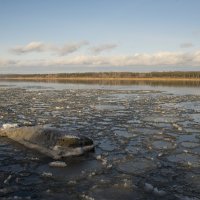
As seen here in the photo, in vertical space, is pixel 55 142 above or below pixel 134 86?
above

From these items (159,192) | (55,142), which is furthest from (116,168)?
(55,142)

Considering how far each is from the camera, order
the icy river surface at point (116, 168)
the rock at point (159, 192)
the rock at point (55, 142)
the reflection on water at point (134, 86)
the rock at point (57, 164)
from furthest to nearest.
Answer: the reflection on water at point (134, 86), the rock at point (55, 142), the rock at point (57, 164), the icy river surface at point (116, 168), the rock at point (159, 192)

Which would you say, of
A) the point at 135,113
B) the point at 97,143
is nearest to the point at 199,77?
the point at 135,113

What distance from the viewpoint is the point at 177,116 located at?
51.7ft

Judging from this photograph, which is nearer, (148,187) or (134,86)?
(148,187)

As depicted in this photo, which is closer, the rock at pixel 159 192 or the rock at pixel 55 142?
the rock at pixel 159 192

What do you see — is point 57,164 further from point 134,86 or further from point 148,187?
point 134,86

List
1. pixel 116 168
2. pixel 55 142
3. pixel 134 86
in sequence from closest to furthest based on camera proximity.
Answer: pixel 116 168 < pixel 55 142 < pixel 134 86

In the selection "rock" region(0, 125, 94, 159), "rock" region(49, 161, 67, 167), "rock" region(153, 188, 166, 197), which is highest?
"rock" region(0, 125, 94, 159)

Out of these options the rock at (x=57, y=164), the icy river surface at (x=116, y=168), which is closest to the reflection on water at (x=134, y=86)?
the icy river surface at (x=116, y=168)

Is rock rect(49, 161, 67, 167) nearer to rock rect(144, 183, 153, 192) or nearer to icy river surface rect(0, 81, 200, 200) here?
icy river surface rect(0, 81, 200, 200)

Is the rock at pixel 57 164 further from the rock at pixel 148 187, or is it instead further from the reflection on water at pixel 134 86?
the reflection on water at pixel 134 86

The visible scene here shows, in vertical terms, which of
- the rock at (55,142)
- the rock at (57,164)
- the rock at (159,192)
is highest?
the rock at (55,142)

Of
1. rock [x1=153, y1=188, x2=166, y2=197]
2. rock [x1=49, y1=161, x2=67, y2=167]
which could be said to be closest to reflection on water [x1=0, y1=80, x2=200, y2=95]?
rock [x1=49, y1=161, x2=67, y2=167]
